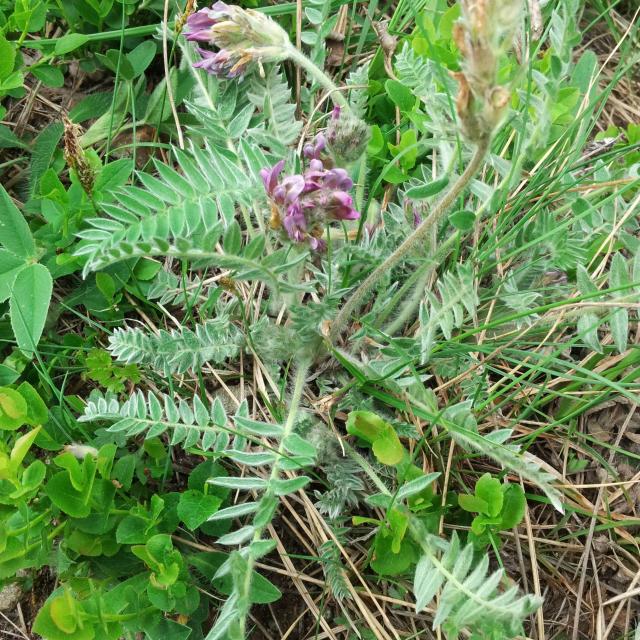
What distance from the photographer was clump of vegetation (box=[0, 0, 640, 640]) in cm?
176

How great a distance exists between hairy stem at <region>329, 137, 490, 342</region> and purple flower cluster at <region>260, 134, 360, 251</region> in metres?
0.16

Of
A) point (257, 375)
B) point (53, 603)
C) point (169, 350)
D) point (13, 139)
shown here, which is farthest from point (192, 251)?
point (13, 139)

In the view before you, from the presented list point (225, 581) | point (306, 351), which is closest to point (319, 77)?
point (306, 351)

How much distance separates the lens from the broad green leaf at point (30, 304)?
2.04m

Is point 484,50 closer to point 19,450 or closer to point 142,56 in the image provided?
point 19,450

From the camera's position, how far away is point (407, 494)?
5.95 feet

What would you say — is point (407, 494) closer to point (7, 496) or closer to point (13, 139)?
point (7, 496)

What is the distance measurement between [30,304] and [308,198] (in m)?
0.93

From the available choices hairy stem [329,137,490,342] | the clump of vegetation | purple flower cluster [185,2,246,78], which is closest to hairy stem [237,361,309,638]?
the clump of vegetation

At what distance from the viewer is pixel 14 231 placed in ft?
7.06

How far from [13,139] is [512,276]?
1.72 metres

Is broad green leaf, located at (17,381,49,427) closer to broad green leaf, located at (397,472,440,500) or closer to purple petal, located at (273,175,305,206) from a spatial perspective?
purple petal, located at (273,175,305,206)

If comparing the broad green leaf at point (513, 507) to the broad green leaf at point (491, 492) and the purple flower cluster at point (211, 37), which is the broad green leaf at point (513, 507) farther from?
the purple flower cluster at point (211, 37)

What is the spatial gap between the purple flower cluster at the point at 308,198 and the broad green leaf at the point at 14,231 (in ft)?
2.84
